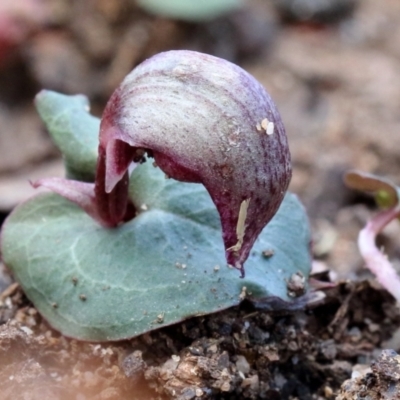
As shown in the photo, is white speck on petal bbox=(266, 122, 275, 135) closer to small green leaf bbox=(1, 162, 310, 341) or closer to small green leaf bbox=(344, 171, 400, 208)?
small green leaf bbox=(1, 162, 310, 341)

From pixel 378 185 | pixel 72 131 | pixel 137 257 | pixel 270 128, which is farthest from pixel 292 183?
pixel 270 128

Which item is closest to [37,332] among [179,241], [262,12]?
[179,241]

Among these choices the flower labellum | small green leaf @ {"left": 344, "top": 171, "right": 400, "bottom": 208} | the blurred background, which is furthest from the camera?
the blurred background

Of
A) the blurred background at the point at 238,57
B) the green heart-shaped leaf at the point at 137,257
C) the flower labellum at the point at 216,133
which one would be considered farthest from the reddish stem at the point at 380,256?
the blurred background at the point at 238,57

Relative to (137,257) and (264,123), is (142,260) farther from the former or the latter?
(264,123)

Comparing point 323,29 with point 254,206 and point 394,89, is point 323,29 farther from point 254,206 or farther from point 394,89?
point 254,206

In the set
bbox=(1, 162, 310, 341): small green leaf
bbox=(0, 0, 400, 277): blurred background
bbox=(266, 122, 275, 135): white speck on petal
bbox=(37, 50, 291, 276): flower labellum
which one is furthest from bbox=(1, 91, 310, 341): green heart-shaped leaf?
bbox=(0, 0, 400, 277): blurred background
